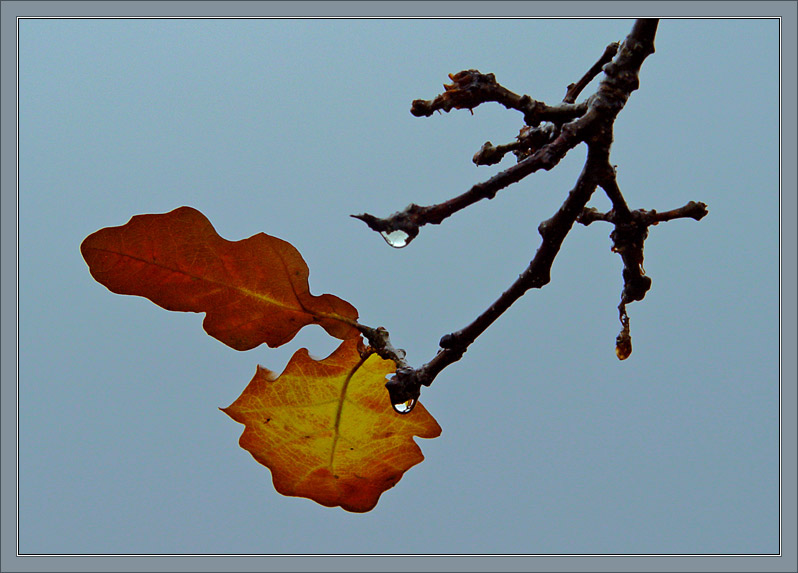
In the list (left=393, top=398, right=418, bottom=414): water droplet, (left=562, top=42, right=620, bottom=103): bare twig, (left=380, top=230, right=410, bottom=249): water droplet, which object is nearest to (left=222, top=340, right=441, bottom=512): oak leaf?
(left=393, top=398, right=418, bottom=414): water droplet

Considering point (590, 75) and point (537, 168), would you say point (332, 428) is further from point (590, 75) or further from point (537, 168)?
point (590, 75)

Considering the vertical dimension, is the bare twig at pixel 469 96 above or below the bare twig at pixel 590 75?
below

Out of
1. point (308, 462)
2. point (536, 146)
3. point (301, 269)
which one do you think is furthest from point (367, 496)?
point (536, 146)

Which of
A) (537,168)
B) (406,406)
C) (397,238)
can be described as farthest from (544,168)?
(406,406)

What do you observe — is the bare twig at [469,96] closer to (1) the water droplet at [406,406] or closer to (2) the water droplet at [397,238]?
(2) the water droplet at [397,238]

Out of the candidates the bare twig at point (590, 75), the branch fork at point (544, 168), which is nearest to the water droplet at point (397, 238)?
the branch fork at point (544, 168)
